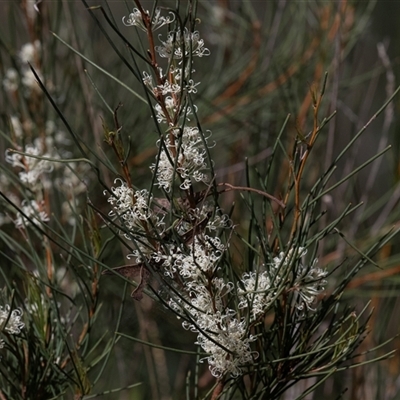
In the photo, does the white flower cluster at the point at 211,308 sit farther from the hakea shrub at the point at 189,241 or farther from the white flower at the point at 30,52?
the white flower at the point at 30,52

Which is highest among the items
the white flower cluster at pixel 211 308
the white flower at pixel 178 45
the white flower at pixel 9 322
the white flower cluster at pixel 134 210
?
the white flower at pixel 178 45

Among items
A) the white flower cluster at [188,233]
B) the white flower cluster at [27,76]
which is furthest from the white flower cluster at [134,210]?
the white flower cluster at [27,76]

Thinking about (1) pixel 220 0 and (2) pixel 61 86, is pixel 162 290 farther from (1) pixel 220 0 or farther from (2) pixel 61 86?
(1) pixel 220 0

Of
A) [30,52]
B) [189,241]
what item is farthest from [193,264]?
[30,52]

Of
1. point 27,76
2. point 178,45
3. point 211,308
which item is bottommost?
point 211,308

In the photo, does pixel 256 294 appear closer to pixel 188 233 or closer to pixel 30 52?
pixel 188 233

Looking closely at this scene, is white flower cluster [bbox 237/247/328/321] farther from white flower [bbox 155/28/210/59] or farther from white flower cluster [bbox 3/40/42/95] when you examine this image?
white flower cluster [bbox 3/40/42/95]

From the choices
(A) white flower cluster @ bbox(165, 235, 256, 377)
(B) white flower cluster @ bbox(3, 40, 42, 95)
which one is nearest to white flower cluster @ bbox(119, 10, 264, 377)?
(A) white flower cluster @ bbox(165, 235, 256, 377)

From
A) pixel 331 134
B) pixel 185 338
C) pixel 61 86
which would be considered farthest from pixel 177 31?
pixel 185 338

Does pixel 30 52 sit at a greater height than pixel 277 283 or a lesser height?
greater

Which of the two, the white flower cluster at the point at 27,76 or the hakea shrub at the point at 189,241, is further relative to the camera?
the white flower cluster at the point at 27,76
